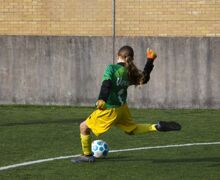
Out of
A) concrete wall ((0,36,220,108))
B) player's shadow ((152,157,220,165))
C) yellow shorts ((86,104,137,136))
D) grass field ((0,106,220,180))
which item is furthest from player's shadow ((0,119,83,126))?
player's shadow ((152,157,220,165))

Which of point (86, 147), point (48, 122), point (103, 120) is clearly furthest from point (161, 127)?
point (48, 122)

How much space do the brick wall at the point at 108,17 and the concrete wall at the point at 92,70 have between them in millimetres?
1015

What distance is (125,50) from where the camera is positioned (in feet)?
36.8

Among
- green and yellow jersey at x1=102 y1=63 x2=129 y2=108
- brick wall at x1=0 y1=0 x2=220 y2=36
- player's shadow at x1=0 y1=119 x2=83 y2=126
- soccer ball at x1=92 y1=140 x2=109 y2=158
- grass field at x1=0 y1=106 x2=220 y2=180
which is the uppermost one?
brick wall at x1=0 y1=0 x2=220 y2=36

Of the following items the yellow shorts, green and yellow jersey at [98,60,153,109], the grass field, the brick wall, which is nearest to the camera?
the grass field

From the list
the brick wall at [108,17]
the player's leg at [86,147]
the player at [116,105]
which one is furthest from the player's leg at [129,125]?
the brick wall at [108,17]

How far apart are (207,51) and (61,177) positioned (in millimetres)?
10534

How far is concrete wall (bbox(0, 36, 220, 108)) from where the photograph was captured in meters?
19.8

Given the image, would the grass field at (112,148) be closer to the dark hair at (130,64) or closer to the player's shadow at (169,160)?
the player's shadow at (169,160)

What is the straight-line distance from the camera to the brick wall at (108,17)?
20.8 metres

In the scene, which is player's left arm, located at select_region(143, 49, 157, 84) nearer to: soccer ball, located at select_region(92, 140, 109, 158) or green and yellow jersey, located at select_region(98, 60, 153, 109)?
green and yellow jersey, located at select_region(98, 60, 153, 109)

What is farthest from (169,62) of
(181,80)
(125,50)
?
(125,50)

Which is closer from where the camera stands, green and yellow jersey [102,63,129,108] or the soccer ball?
green and yellow jersey [102,63,129,108]

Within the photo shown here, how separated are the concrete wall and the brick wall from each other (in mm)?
1015
